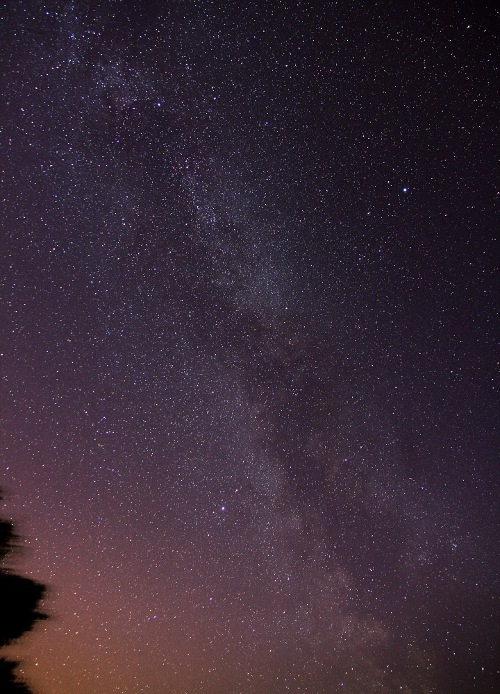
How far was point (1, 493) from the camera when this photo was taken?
396 centimetres

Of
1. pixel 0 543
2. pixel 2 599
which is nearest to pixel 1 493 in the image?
pixel 0 543

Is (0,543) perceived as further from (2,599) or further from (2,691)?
(2,691)

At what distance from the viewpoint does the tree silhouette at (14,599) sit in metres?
3.79

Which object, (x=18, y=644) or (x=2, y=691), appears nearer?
(x=2, y=691)

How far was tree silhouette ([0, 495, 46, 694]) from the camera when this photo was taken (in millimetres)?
3793

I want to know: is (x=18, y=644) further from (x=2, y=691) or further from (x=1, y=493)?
(x=1, y=493)

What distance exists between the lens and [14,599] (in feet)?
12.6

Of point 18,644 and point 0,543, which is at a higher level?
point 0,543

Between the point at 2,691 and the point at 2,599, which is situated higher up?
A: the point at 2,599

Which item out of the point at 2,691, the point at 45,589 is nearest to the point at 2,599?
the point at 45,589

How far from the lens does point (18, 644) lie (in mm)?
3848

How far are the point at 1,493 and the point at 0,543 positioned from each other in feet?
1.28

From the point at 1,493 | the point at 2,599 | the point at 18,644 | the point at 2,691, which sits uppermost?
the point at 1,493

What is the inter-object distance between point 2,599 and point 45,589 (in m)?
0.32
